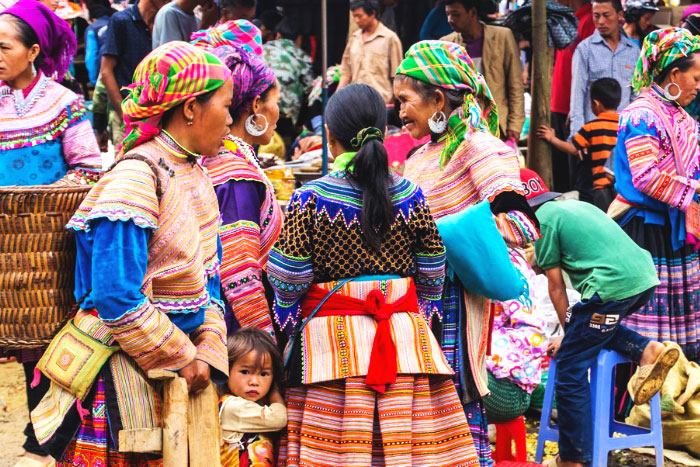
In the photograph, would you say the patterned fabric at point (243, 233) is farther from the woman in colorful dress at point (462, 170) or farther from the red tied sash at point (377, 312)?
the woman in colorful dress at point (462, 170)

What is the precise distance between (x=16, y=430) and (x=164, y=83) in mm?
3765

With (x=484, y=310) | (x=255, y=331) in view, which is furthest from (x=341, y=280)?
(x=484, y=310)

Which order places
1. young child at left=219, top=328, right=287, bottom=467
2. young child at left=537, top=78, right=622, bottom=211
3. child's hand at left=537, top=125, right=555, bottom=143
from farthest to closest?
child's hand at left=537, top=125, right=555, bottom=143 < young child at left=537, top=78, right=622, bottom=211 < young child at left=219, top=328, right=287, bottom=467

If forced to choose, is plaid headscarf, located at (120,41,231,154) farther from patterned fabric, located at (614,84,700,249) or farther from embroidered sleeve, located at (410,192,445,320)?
patterned fabric, located at (614,84,700,249)

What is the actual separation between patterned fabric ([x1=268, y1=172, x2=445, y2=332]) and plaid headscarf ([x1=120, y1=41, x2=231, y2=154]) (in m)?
0.63

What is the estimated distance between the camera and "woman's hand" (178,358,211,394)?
275cm

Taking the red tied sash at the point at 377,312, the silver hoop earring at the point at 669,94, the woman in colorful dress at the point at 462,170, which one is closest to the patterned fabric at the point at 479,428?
the woman in colorful dress at the point at 462,170

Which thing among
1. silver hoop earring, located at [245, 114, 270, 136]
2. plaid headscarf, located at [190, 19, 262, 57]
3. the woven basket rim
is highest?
plaid headscarf, located at [190, 19, 262, 57]

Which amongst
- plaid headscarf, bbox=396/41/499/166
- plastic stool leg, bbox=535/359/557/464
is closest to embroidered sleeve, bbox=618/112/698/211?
plastic stool leg, bbox=535/359/557/464

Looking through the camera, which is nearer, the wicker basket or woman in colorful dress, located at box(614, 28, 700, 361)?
the wicker basket

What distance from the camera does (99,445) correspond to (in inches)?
107

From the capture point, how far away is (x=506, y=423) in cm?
474

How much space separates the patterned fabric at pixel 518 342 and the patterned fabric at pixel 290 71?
5912 millimetres

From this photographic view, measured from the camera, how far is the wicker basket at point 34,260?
107 inches
